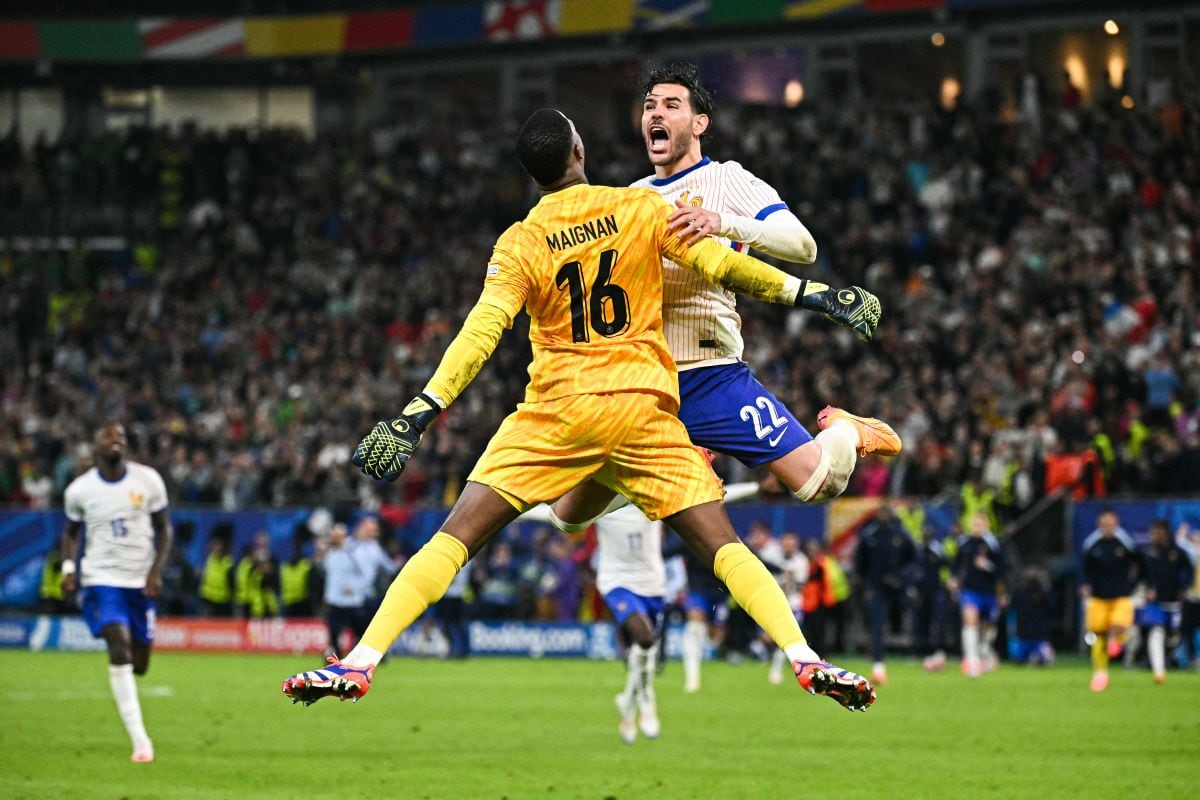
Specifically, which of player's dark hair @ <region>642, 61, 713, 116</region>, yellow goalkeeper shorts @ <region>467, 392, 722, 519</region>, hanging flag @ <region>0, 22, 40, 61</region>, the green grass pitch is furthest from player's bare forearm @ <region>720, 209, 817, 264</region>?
hanging flag @ <region>0, 22, 40, 61</region>

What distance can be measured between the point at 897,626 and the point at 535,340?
21684 mm

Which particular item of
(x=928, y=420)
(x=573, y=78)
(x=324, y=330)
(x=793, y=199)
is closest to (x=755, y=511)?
(x=928, y=420)

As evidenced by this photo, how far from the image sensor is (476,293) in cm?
3553

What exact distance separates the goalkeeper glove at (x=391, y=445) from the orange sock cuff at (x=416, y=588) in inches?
21.8

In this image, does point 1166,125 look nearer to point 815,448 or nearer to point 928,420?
point 928,420

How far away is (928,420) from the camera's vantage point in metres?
27.9

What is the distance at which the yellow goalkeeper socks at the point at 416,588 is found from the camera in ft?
26.4

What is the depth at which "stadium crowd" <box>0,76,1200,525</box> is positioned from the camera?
27.4 metres

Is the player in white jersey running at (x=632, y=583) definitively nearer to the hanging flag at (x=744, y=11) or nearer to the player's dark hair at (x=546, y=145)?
the player's dark hair at (x=546, y=145)

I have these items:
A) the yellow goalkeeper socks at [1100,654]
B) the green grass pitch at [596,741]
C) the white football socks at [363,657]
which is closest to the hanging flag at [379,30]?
the green grass pitch at [596,741]

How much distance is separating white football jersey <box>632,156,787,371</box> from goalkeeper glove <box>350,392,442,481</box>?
5.04ft

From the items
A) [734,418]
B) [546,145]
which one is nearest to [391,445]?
[546,145]

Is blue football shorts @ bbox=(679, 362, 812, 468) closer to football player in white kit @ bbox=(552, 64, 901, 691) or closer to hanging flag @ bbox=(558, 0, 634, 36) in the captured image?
football player in white kit @ bbox=(552, 64, 901, 691)

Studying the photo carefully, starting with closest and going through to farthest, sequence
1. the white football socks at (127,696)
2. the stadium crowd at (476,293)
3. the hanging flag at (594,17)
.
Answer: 1. the white football socks at (127,696)
2. the stadium crowd at (476,293)
3. the hanging flag at (594,17)
